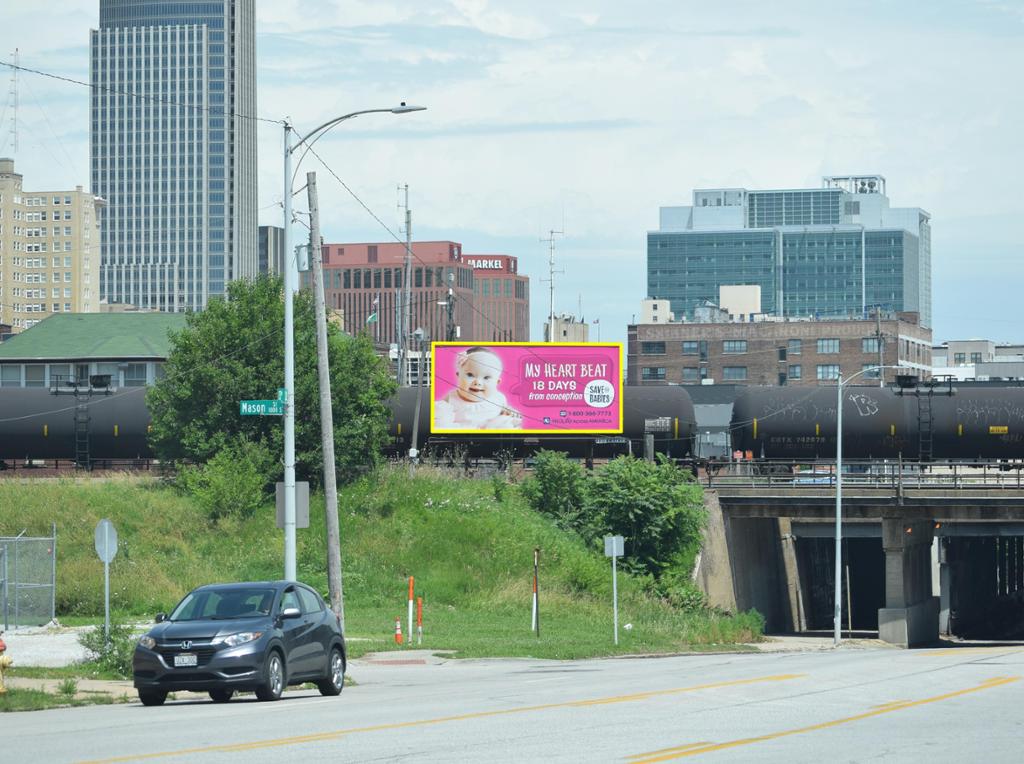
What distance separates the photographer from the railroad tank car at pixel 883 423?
58.8 m

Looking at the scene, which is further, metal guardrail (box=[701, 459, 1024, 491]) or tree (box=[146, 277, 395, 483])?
metal guardrail (box=[701, 459, 1024, 491])

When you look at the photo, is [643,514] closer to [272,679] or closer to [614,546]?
[614,546]

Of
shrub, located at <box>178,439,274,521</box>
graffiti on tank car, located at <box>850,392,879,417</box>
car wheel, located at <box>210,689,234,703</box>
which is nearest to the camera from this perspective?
car wheel, located at <box>210,689,234,703</box>

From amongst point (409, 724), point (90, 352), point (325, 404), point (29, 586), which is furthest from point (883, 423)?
point (409, 724)

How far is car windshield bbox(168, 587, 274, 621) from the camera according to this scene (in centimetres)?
2144

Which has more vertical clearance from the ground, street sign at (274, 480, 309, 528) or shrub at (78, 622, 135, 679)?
street sign at (274, 480, 309, 528)

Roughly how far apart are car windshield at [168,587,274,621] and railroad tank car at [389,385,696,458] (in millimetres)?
38854

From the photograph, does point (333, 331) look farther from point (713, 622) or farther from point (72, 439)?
point (713, 622)

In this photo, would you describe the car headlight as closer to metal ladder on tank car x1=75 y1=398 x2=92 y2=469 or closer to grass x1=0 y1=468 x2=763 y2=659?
grass x1=0 y1=468 x2=763 y2=659

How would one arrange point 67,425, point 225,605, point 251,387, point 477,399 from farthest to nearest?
point 477,399
point 67,425
point 251,387
point 225,605

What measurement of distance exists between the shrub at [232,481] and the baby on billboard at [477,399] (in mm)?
11652

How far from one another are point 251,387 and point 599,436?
53.5 feet

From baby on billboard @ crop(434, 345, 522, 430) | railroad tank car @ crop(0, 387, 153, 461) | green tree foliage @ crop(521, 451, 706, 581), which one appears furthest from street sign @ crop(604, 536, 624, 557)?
railroad tank car @ crop(0, 387, 153, 461)

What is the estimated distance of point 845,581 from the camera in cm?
9262
